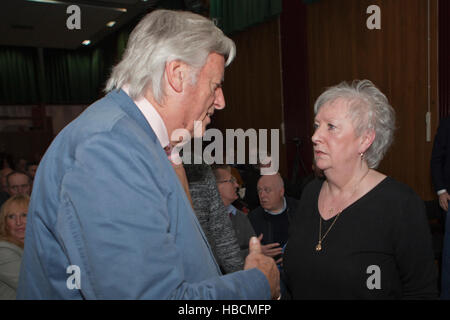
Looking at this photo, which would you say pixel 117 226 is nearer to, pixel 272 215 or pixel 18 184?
pixel 272 215

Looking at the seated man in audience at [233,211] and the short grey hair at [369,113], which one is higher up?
the short grey hair at [369,113]

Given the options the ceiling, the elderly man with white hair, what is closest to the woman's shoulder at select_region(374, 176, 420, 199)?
the elderly man with white hair

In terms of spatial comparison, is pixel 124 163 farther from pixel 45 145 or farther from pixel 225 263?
pixel 45 145

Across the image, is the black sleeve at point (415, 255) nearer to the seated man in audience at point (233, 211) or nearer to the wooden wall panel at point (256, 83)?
the seated man in audience at point (233, 211)

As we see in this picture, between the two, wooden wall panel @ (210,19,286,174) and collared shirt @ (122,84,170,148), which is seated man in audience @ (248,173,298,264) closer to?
collared shirt @ (122,84,170,148)

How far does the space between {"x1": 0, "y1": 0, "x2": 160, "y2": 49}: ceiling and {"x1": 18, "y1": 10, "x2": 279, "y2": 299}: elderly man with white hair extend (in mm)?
7940

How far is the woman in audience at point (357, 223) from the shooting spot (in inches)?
53.4

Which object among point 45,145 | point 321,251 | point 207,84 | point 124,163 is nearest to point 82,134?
point 124,163

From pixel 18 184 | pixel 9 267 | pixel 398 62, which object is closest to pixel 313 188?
pixel 9 267

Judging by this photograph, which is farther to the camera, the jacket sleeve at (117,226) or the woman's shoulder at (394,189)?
the woman's shoulder at (394,189)

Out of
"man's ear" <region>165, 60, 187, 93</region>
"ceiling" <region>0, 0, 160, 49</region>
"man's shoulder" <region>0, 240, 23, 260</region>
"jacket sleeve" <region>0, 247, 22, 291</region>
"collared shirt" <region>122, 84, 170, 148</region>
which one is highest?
"ceiling" <region>0, 0, 160, 49</region>

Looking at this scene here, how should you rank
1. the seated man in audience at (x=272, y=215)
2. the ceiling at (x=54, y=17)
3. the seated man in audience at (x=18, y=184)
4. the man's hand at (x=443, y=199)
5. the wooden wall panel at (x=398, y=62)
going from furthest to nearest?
the ceiling at (x=54, y=17), the wooden wall panel at (x=398, y=62), the seated man in audience at (x=18, y=184), the man's hand at (x=443, y=199), the seated man in audience at (x=272, y=215)

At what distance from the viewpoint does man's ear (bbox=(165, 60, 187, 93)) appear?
2.86 ft

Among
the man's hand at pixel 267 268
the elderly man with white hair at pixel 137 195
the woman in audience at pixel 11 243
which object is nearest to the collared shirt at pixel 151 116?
the elderly man with white hair at pixel 137 195
